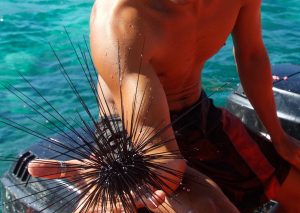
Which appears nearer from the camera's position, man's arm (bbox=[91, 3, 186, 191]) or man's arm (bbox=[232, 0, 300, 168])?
man's arm (bbox=[91, 3, 186, 191])

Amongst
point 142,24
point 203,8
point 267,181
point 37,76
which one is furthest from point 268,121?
point 37,76

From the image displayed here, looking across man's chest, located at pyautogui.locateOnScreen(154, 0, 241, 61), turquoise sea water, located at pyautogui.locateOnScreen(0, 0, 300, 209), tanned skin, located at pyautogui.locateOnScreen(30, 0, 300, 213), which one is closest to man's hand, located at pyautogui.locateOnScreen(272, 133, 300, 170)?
tanned skin, located at pyautogui.locateOnScreen(30, 0, 300, 213)

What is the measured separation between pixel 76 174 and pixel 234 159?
3.49ft

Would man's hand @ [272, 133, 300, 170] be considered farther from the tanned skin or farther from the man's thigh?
the man's thigh

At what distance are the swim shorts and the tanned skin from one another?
0.06 m

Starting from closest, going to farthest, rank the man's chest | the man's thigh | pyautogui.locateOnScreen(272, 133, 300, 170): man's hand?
1. the man's thigh
2. the man's chest
3. pyautogui.locateOnScreen(272, 133, 300, 170): man's hand

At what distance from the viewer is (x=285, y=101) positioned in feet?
10.0

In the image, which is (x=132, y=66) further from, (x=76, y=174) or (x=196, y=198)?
(x=196, y=198)

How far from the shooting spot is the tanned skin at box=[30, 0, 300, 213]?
5.78 ft

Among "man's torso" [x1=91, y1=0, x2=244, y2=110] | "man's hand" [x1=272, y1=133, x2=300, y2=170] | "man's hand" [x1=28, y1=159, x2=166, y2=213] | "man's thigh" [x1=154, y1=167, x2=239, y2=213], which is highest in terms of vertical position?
"man's torso" [x1=91, y1=0, x2=244, y2=110]

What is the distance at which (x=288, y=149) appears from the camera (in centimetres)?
258

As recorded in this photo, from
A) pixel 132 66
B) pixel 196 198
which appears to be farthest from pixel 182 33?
pixel 196 198

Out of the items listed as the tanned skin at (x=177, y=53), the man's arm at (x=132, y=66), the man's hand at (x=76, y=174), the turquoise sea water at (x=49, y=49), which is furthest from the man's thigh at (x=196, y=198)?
the turquoise sea water at (x=49, y=49)

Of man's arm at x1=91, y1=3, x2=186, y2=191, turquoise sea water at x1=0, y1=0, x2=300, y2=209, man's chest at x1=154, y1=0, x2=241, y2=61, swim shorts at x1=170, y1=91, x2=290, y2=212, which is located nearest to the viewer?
man's arm at x1=91, y1=3, x2=186, y2=191
